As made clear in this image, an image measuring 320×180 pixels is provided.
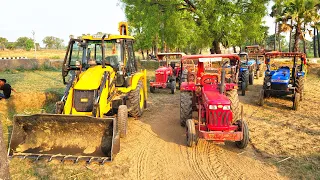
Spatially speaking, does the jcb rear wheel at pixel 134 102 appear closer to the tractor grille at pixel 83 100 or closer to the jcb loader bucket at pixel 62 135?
the tractor grille at pixel 83 100

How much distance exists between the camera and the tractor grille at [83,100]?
5.87 m

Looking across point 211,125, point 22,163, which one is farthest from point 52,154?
point 211,125

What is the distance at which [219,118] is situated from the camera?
18.2 feet

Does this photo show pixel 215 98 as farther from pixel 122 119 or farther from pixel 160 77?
pixel 160 77

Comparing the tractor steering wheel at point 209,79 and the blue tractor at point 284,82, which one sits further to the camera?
the blue tractor at point 284,82

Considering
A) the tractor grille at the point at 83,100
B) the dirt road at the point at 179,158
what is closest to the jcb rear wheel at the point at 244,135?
the dirt road at the point at 179,158

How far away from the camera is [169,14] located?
1878 centimetres

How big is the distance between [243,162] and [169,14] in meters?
15.1

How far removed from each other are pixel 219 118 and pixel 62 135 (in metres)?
3.10

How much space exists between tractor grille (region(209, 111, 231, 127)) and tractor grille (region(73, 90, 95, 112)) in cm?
253

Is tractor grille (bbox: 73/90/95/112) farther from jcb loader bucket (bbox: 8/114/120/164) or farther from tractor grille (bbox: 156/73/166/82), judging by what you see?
tractor grille (bbox: 156/73/166/82)

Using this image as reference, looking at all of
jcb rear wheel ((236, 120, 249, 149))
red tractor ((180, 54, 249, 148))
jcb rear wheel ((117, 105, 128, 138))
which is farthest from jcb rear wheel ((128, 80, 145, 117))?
jcb rear wheel ((236, 120, 249, 149))

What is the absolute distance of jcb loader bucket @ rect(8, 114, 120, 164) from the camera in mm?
5125

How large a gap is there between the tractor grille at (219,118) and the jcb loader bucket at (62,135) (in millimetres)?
1923
